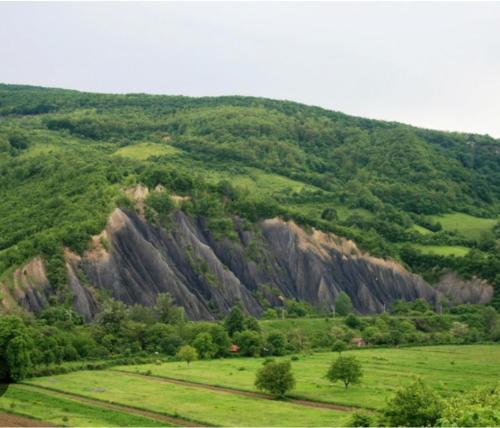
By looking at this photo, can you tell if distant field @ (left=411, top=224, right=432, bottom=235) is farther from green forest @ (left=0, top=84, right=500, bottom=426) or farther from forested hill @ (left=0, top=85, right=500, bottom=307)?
green forest @ (left=0, top=84, right=500, bottom=426)

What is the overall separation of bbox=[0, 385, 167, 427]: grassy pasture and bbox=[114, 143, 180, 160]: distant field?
109 meters

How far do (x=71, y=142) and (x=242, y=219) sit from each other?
60.9 m

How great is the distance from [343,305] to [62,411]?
229ft

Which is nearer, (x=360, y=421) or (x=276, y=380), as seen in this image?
(x=360, y=421)

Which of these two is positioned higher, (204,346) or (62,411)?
(62,411)

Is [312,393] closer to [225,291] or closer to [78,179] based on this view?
[225,291]

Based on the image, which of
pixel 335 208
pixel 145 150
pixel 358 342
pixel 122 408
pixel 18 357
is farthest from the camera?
pixel 145 150

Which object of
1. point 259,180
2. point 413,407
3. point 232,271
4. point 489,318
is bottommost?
point 489,318

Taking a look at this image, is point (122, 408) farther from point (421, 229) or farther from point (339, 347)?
point (421, 229)

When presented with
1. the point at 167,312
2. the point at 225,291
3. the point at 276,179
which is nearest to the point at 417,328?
the point at 225,291

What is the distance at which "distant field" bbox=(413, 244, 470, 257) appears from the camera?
15375 centimetres

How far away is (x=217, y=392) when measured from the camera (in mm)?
70938

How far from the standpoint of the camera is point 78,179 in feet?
436

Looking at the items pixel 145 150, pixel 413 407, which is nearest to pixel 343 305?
pixel 145 150
